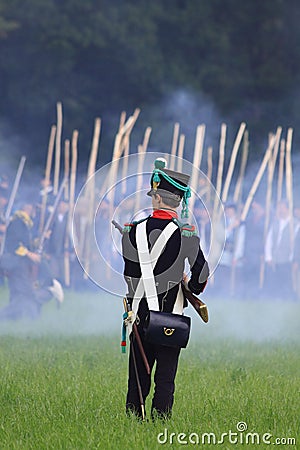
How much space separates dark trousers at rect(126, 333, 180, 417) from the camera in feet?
22.9

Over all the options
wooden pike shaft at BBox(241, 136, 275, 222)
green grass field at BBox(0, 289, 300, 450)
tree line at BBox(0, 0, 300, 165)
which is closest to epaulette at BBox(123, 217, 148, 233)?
green grass field at BBox(0, 289, 300, 450)

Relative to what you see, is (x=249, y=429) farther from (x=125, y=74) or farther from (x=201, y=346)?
(x=125, y=74)

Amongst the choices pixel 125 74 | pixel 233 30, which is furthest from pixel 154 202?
pixel 233 30

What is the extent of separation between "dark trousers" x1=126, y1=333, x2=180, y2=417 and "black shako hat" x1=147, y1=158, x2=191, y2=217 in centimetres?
76

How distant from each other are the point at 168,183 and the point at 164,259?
0.41 metres

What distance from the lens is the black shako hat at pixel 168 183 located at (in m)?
6.95

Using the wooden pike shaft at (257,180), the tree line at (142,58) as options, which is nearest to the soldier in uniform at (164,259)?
the wooden pike shaft at (257,180)

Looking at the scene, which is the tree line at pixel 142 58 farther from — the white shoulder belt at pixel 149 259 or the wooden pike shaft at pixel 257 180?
the white shoulder belt at pixel 149 259

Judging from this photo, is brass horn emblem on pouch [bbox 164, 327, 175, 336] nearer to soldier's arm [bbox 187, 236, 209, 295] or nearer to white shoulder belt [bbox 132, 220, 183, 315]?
white shoulder belt [bbox 132, 220, 183, 315]

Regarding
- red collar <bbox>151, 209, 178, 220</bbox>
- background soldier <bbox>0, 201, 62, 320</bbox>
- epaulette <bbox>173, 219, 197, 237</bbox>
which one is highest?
background soldier <bbox>0, 201, 62, 320</bbox>

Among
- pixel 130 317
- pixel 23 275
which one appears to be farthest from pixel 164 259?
pixel 23 275

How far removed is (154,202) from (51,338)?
16.9 ft

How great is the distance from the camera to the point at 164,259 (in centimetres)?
696

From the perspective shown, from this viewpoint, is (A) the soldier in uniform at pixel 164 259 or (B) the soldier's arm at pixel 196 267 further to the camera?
(A) the soldier in uniform at pixel 164 259
